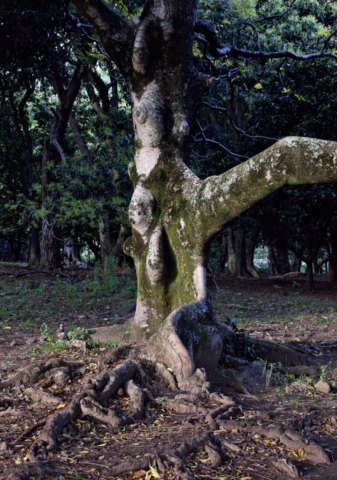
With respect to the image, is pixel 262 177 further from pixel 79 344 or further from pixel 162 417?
pixel 79 344

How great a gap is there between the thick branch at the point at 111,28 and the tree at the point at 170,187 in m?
0.01

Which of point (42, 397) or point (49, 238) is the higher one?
point (49, 238)

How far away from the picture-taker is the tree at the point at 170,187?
465 cm

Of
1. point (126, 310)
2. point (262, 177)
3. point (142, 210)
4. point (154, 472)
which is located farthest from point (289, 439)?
point (126, 310)

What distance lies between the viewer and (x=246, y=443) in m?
3.00

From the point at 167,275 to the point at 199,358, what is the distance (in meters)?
1.28

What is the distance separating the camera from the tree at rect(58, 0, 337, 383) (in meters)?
4.65

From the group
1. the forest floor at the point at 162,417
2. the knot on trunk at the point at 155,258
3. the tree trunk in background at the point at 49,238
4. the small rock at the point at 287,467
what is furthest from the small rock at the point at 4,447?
the tree trunk in background at the point at 49,238

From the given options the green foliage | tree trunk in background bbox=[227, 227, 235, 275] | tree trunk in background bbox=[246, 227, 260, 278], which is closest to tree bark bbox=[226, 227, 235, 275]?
tree trunk in background bbox=[227, 227, 235, 275]

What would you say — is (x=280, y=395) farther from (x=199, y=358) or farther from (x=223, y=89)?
(x=223, y=89)

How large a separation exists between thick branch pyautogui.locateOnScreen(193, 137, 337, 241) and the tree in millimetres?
12

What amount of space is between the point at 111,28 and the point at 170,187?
2526mm

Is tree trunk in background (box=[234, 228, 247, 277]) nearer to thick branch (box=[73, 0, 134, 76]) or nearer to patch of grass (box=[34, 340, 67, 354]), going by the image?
thick branch (box=[73, 0, 134, 76])

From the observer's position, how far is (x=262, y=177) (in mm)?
4418
